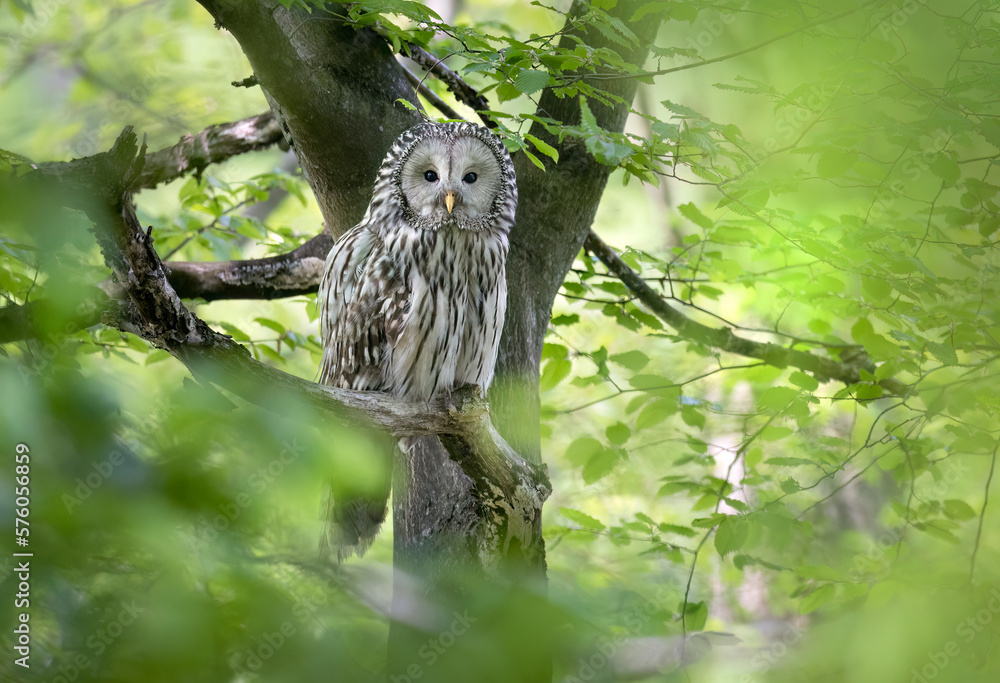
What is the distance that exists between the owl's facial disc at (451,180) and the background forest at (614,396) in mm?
272

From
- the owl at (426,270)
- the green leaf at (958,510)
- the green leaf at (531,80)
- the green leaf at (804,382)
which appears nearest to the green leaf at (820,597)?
the green leaf at (958,510)

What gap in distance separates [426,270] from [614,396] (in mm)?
865

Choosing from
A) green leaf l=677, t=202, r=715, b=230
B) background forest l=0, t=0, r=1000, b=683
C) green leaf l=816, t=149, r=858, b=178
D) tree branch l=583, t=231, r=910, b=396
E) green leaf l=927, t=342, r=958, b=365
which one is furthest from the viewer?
tree branch l=583, t=231, r=910, b=396

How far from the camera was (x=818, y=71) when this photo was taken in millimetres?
1845

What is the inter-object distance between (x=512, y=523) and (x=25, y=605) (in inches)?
75.2

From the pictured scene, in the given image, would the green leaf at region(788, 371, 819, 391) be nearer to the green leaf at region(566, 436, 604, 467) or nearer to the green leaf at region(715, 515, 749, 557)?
the green leaf at region(715, 515, 749, 557)

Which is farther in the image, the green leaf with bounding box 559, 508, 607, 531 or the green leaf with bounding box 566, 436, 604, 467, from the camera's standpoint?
the green leaf with bounding box 566, 436, 604, 467

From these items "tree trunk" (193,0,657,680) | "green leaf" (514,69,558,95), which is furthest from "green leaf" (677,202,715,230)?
"green leaf" (514,69,558,95)

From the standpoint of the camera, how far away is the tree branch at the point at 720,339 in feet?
10.2

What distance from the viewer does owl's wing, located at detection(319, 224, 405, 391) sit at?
2.42 meters

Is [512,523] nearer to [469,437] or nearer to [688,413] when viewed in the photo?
[469,437]

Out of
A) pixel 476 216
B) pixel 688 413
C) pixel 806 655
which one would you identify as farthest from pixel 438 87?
pixel 806 655

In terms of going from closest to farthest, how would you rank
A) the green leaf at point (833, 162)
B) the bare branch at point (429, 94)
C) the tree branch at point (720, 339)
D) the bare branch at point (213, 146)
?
the green leaf at point (833, 162) < the bare branch at point (429, 94) < the tree branch at point (720, 339) < the bare branch at point (213, 146)

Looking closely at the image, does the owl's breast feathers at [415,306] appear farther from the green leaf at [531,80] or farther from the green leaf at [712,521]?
the green leaf at [712,521]
